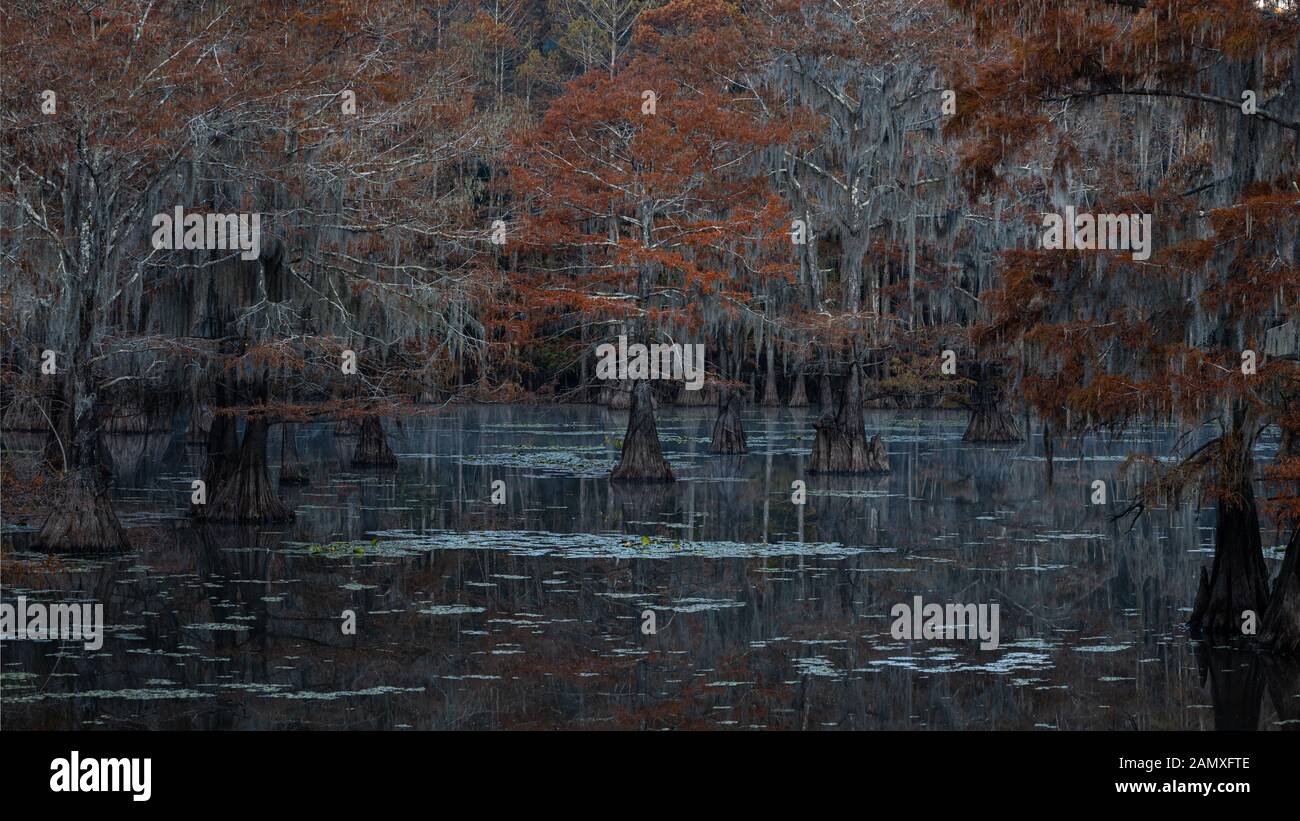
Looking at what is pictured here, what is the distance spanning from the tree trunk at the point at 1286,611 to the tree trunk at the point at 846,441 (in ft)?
64.4

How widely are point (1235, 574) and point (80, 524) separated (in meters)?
12.8

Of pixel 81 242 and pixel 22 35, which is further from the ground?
pixel 22 35

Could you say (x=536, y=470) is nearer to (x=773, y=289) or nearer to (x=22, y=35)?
(x=773, y=289)

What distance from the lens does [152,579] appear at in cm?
1672

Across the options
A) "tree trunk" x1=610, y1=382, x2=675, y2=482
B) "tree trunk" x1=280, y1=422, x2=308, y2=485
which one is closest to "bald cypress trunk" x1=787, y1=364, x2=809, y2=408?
"tree trunk" x1=610, y1=382, x2=675, y2=482

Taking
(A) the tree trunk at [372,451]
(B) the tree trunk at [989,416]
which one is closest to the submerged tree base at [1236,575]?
(A) the tree trunk at [372,451]

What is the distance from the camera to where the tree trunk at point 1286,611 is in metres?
12.7

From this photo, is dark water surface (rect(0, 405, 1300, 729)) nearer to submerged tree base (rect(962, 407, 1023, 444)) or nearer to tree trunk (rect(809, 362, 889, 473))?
tree trunk (rect(809, 362, 889, 473))

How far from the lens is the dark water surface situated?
1104 cm
